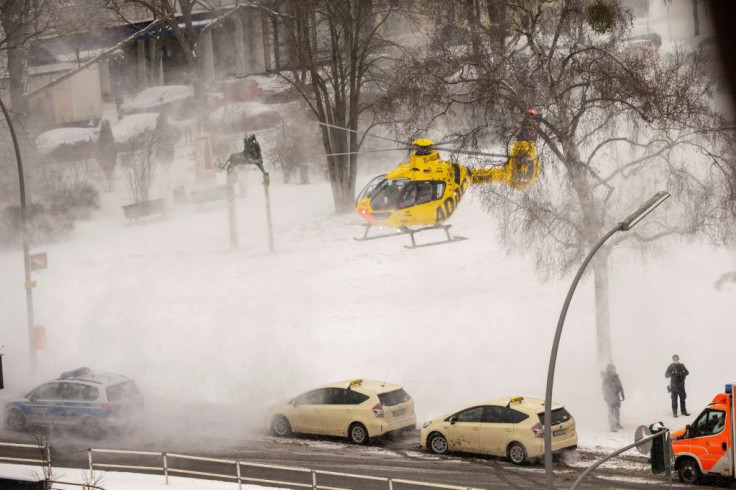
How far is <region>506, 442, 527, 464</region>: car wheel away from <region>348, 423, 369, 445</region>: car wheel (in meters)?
3.01

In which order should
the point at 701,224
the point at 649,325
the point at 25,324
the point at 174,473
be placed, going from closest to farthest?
the point at 174,473
the point at 701,224
the point at 649,325
the point at 25,324

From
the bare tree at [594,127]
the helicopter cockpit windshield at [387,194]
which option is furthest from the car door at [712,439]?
A: the helicopter cockpit windshield at [387,194]

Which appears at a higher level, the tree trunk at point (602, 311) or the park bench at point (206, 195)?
the park bench at point (206, 195)

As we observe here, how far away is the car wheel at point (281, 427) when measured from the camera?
22.1m

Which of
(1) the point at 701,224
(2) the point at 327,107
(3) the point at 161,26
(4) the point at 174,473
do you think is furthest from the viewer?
(3) the point at 161,26

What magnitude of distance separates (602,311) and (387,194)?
567 cm

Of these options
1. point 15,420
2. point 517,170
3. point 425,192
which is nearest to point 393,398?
point 425,192

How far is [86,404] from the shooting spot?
2250 cm

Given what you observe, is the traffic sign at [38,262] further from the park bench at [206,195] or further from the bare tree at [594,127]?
the bare tree at [594,127]

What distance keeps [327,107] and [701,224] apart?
13695mm

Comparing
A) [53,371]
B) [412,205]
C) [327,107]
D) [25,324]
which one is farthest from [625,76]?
[25,324]

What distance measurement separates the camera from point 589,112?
2534cm

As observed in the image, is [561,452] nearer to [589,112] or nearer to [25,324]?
[589,112]

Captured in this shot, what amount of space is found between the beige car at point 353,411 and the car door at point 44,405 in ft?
16.8
